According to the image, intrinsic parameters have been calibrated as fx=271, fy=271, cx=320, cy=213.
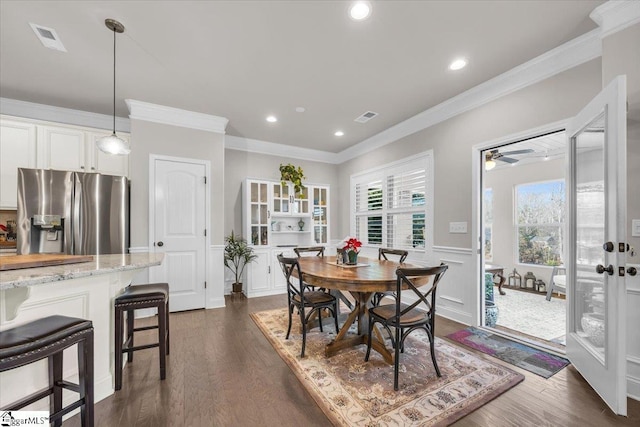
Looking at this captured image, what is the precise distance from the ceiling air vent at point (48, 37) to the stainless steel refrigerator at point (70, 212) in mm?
1321

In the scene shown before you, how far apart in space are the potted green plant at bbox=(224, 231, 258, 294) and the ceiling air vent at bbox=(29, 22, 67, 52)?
3099 mm

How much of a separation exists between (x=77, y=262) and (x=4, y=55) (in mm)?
2397

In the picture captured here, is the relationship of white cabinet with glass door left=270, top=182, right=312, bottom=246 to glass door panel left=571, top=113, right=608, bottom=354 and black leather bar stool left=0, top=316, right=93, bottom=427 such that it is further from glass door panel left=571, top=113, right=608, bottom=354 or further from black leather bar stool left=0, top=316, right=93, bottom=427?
glass door panel left=571, top=113, right=608, bottom=354

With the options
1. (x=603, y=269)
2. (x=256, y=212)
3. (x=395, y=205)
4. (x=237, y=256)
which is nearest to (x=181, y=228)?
(x=237, y=256)

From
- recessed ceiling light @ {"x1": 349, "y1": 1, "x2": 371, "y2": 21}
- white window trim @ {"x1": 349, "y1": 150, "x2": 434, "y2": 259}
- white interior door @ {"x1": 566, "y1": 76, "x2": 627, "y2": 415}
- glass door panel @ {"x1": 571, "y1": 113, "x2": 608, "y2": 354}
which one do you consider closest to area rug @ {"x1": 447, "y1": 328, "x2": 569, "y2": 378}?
white interior door @ {"x1": 566, "y1": 76, "x2": 627, "y2": 415}

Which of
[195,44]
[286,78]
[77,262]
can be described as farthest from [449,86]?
[77,262]

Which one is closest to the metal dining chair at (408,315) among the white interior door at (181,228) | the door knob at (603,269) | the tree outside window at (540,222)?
the door knob at (603,269)

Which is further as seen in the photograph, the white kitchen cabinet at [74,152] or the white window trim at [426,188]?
the white window trim at [426,188]

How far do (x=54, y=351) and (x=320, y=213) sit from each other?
15.0 ft

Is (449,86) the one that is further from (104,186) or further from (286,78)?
(104,186)

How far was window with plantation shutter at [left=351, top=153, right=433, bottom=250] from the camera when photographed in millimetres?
3990

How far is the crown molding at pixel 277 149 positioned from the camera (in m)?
5.04

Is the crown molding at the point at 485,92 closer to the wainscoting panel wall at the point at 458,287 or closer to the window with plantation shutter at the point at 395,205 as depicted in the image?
the window with plantation shutter at the point at 395,205

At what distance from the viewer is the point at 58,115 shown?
373cm
